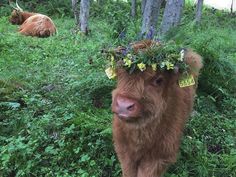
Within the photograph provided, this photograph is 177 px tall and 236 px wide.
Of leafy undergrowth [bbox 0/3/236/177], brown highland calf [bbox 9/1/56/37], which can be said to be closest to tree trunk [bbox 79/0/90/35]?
brown highland calf [bbox 9/1/56/37]

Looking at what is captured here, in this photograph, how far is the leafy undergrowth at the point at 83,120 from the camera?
540cm

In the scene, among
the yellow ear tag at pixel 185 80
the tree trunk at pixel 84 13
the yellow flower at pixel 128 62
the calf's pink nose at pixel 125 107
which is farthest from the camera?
the tree trunk at pixel 84 13

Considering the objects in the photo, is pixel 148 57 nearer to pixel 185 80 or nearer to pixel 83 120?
pixel 185 80

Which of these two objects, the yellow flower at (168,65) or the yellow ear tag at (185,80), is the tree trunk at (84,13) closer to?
the yellow ear tag at (185,80)

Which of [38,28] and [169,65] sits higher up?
[169,65]

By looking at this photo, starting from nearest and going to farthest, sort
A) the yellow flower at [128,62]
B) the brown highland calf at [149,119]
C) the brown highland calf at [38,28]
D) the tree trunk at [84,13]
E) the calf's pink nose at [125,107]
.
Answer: the calf's pink nose at [125,107]
the brown highland calf at [149,119]
the yellow flower at [128,62]
the tree trunk at [84,13]
the brown highland calf at [38,28]

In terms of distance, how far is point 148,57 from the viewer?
441 cm

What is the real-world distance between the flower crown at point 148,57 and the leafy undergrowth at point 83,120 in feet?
2.79

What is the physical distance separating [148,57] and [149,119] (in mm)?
658

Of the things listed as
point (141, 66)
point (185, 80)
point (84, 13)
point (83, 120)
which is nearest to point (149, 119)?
point (141, 66)

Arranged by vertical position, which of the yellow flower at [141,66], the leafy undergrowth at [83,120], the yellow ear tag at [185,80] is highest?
the yellow flower at [141,66]

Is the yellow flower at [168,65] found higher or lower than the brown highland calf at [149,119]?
higher

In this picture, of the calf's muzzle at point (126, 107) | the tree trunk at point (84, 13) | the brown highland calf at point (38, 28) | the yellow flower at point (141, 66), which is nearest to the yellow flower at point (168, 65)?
the yellow flower at point (141, 66)

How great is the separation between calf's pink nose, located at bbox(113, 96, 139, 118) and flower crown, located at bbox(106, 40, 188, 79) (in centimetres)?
41
